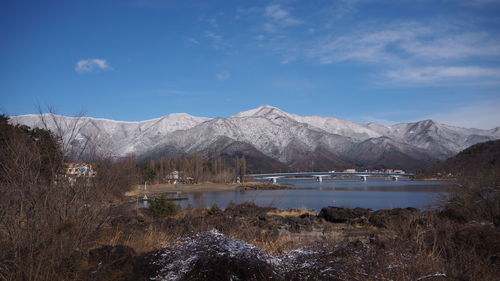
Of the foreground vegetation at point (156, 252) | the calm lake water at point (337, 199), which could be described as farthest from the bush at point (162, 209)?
the foreground vegetation at point (156, 252)

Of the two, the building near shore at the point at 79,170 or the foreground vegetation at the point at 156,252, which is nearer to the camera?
the foreground vegetation at the point at 156,252

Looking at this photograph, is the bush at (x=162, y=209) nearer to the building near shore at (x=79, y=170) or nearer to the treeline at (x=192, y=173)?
the building near shore at (x=79, y=170)

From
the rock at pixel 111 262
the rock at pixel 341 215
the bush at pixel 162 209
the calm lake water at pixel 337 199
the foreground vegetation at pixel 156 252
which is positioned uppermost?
the foreground vegetation at pixel 156 252

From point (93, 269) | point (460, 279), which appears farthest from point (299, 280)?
point (93, 269)

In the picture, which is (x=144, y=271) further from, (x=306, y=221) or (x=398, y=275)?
(x=306, y=221)

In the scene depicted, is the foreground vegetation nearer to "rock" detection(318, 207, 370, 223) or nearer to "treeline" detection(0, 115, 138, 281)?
"treeline" detection(0, 115, 138, 281)

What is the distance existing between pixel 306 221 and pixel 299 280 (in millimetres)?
18783

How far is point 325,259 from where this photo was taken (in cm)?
633

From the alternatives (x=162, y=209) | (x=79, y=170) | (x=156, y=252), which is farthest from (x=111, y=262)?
(x=162, y=209)

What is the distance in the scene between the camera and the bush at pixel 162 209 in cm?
2444

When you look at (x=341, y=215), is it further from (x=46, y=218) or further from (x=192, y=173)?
(x=192, y=173)

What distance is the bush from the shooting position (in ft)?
80.2

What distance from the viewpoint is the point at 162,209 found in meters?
24.6

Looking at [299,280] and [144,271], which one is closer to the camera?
[299,280]
